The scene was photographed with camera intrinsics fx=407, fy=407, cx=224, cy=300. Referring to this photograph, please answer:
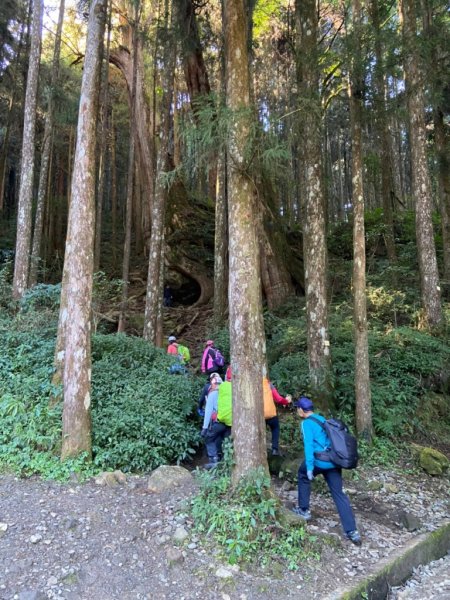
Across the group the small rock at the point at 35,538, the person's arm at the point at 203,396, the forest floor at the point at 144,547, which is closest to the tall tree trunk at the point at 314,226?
the person's arm at the point at 203,396

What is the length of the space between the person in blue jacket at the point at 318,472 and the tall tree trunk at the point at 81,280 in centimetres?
321

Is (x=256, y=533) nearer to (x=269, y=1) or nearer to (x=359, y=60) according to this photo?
(x=359, y=60)

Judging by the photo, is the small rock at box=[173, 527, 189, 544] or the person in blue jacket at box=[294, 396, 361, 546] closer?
the small rock at box=[173, 527, 189, 544]

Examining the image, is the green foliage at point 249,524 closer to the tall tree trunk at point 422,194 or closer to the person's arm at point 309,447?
the person's arm at point 309,447

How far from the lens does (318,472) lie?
4980 millimetres

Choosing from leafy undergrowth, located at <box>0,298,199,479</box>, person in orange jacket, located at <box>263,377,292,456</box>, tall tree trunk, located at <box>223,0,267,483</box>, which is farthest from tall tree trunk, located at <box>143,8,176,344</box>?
tall tree trunk, located at <box>223,0,267,483</box>

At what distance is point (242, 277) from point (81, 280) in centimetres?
289

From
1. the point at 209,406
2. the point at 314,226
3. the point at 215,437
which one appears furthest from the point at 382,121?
the point at 215,437

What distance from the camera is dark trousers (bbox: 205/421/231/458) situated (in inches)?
261

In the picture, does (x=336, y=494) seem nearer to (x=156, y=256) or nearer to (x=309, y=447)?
(x=309, y=447)

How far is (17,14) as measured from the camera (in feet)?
54.5

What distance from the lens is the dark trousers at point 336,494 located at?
4754mm

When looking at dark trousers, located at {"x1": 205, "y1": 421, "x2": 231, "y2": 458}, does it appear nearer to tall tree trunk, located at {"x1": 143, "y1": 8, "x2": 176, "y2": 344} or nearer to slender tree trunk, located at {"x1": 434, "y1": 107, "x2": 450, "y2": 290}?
tall tree trunk, located at {"x1": 143, "y1": 8, "x2": 176, "y2": 344}

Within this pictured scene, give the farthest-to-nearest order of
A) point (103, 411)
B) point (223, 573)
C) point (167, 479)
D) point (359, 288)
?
point (359, 288) < point (103, 411) < point (167, 479) < point (223, 573)
